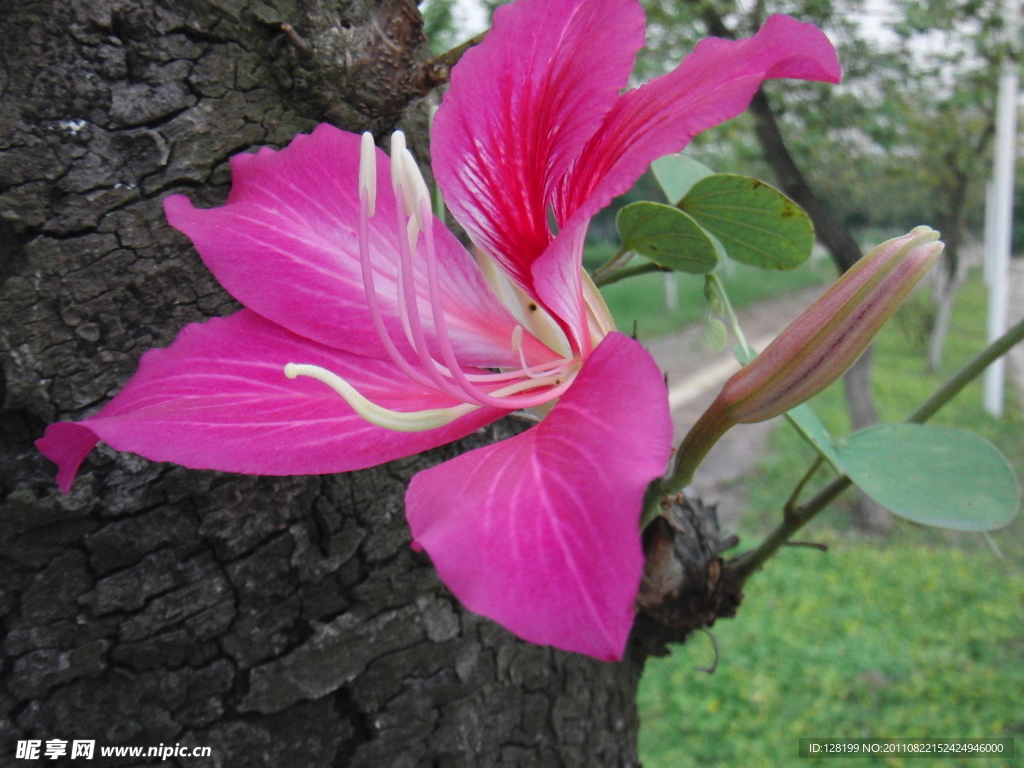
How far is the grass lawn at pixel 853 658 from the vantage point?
276 centimetres

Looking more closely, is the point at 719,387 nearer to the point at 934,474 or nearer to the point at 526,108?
the point at 934,474

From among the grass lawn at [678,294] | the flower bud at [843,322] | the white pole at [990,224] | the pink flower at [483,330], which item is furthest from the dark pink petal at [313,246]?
the grass lawn at [678,294]

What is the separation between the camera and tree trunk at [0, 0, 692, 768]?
65 centimetres

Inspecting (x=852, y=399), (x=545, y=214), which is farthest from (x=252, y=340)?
(x=852, y=399)

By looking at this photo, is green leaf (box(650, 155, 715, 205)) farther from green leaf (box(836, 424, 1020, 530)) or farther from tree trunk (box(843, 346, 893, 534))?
tree trunk (box(843, 346, 893, 534))

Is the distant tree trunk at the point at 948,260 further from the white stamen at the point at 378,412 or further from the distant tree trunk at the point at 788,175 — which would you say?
the white stamen at the point at 378,412

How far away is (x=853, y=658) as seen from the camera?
319 centimetres

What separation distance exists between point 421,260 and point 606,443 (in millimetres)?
283

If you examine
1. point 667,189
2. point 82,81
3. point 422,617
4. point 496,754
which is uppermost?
point 82,81

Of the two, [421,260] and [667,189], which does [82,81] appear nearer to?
[421,260]

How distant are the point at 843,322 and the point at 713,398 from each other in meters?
2.33

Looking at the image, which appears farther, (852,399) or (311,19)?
(852,399)

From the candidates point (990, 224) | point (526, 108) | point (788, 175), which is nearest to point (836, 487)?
point (526, 108)

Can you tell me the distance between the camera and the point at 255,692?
28.9 inches
